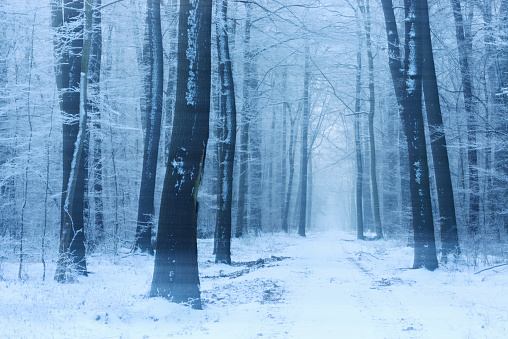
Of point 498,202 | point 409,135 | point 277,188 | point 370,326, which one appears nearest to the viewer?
point 370,326

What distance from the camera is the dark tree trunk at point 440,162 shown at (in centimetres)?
1273

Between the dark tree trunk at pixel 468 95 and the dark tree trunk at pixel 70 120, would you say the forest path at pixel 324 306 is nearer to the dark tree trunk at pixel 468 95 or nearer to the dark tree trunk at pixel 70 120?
the dark tree trunk at pixel 70 120

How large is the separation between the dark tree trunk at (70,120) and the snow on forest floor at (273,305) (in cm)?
87

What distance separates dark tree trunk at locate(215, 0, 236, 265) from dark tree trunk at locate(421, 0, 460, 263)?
6.07m

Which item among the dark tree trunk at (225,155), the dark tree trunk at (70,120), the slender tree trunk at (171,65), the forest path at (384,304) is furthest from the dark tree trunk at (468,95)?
the dark tree trunk at (70,120)

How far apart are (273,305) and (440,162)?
7.61 metres

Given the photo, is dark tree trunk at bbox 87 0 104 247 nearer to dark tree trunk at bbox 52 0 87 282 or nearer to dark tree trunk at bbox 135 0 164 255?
dark tree trunk at bbox 52 0 87 282

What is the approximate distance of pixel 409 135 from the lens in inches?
501

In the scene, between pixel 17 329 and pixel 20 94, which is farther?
pixel 20 94

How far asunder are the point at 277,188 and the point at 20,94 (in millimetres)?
33118

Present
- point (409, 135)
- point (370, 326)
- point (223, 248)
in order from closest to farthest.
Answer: point (370, 326) → point (409, 135) → point (223, 248)

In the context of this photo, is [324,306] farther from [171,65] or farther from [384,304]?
[171,65]

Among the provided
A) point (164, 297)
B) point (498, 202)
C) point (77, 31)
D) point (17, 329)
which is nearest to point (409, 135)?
point (498, 202)

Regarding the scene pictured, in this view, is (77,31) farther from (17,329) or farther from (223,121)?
(17,329)
